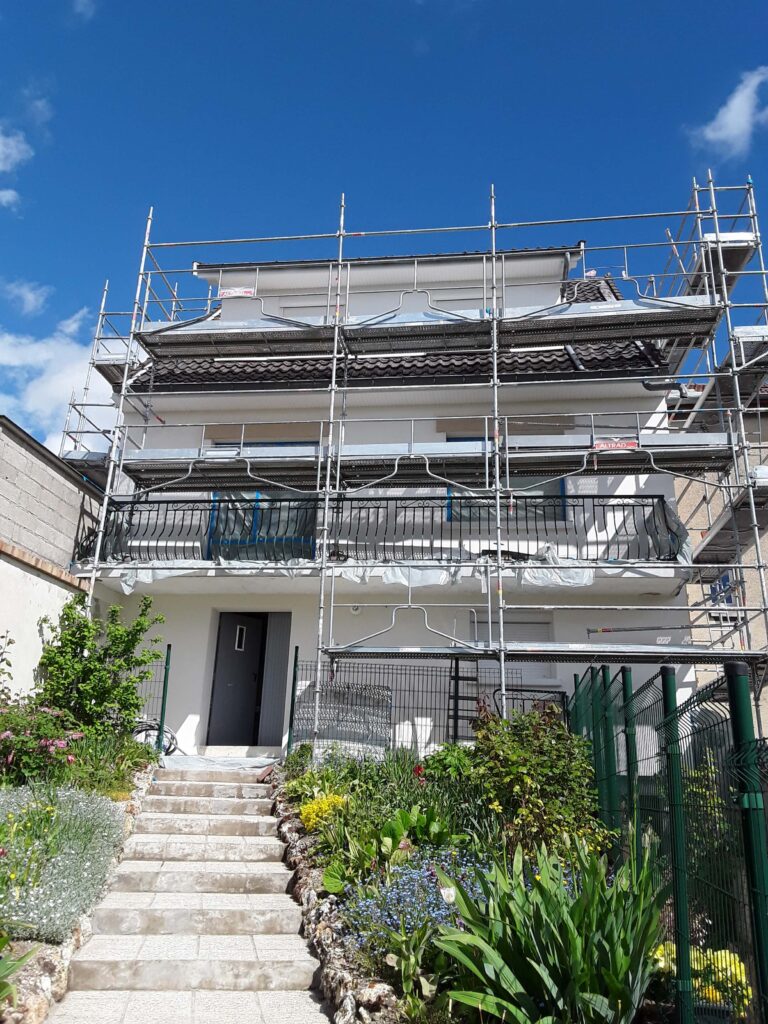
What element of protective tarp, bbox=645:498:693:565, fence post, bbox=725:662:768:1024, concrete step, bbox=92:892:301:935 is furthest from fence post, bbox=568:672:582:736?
fence post, bbox=725:662:768:1024

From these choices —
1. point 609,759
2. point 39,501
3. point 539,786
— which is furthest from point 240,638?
point 609,759

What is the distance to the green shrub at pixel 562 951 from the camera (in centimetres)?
367

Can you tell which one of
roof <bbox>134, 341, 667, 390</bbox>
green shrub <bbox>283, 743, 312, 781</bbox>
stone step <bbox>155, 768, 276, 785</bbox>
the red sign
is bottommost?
stone step <bbox>155, 768, 276, 785</bbox>

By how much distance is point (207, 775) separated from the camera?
9.49m

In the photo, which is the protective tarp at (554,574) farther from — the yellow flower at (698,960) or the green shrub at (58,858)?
the yellow flower at (698,960)

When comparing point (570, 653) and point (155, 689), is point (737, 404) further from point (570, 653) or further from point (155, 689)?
point (155, 689)

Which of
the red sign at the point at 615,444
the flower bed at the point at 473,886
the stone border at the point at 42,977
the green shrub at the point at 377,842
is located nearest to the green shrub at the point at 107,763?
the flower bed at the point at 473,886

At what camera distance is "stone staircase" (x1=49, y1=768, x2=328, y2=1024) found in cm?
489

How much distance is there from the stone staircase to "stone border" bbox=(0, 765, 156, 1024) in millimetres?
90

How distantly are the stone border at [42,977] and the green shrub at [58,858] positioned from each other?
9 centimetres

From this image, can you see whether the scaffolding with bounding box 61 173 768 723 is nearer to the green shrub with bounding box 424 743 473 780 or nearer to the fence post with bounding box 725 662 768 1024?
the green shrub with bounding box 424 743 473 780

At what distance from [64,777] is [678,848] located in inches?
252

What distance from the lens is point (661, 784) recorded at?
4.60 meters

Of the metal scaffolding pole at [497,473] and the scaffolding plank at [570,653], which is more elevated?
the metal scaffolding pole at [497,473]
